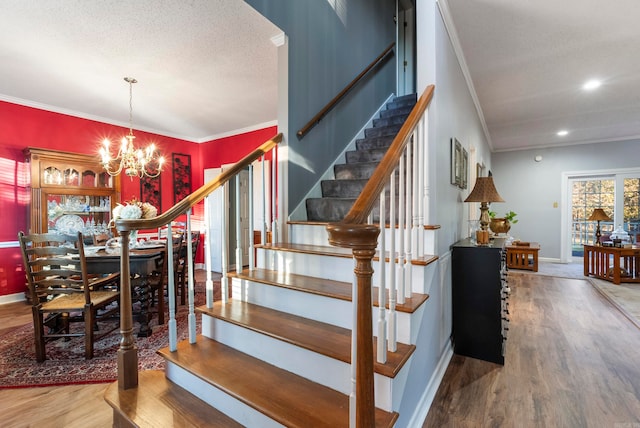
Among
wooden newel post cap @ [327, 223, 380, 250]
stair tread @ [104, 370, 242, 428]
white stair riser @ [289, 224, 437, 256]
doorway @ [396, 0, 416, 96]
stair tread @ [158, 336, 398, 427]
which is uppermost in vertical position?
doorway @ [396, 0, 416, 96]

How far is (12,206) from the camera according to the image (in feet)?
12.5

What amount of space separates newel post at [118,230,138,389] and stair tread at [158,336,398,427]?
0.53 ft

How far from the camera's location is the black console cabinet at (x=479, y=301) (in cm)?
221

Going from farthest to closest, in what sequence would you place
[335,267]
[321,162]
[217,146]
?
[217,146]
[321,162]
[335,267]

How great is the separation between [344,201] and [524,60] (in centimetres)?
241

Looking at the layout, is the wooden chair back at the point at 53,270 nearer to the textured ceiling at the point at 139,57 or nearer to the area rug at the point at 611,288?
the textured ceiling at the point at 139,57

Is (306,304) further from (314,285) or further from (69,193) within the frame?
(69,193)

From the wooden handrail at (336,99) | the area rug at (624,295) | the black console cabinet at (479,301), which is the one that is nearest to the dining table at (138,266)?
the wooden handrail at (336,99)

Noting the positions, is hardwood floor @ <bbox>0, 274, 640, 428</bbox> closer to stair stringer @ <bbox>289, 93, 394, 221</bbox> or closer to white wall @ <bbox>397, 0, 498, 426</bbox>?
white wall @ <bbox>397, 0, 498, 426</bbox>

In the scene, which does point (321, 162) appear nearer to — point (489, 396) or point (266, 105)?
point (266, 105)

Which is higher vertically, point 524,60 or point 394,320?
point 524,60

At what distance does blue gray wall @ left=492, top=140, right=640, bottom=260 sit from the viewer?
6.29m

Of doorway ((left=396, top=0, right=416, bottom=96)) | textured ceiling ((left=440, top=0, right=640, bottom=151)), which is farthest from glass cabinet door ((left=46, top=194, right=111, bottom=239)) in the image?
doorway ((left=396, top=0, right=416, bottom=96))

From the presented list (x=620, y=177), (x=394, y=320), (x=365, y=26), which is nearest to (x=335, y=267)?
(x=394, y=320)
